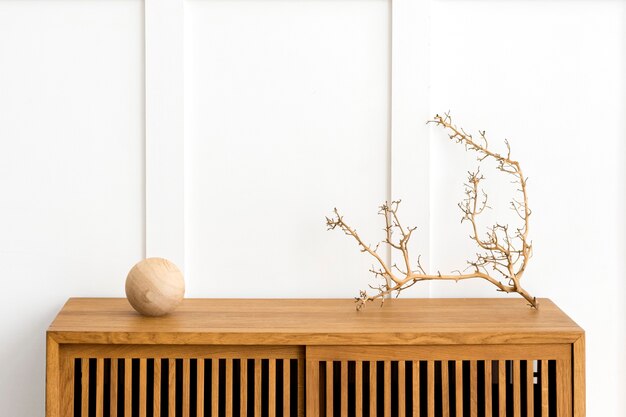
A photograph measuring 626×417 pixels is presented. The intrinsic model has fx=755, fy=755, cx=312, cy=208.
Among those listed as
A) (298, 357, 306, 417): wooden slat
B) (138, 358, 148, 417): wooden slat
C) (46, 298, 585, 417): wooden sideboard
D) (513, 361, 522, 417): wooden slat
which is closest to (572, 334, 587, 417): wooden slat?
(46, 298, 585, 417): wooden sideboard

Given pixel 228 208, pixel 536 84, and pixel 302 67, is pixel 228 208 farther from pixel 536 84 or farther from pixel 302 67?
pixel 536 84

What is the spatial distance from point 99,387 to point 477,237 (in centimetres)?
102

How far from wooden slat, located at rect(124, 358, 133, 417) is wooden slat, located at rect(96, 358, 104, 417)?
0.18 feet

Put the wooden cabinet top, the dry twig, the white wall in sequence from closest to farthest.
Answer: the wooden cabinet top → the dry twig → the white wall

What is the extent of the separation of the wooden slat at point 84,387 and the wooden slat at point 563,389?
3.55 feet

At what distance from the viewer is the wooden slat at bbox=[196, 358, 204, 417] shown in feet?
5.69

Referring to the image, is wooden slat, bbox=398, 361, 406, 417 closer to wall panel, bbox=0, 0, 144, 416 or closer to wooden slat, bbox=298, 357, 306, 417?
wooden slat, bbox=298, 357, 306, 417

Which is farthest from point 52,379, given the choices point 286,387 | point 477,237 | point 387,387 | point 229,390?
point 477,237

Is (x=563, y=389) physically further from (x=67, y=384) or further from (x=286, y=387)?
(x=67, y=384)

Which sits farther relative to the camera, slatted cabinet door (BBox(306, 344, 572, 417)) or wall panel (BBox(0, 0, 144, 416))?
wall panel (BBox(0, 0, 144, 416))

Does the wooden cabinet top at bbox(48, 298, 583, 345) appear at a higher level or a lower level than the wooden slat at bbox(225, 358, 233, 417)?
higher

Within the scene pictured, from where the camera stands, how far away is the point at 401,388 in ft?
5.68

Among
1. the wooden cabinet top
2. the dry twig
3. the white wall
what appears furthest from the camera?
the white wall

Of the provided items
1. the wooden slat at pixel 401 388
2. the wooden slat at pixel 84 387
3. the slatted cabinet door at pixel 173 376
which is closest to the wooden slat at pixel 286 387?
the slatted cabinet door at pixel 173 376
